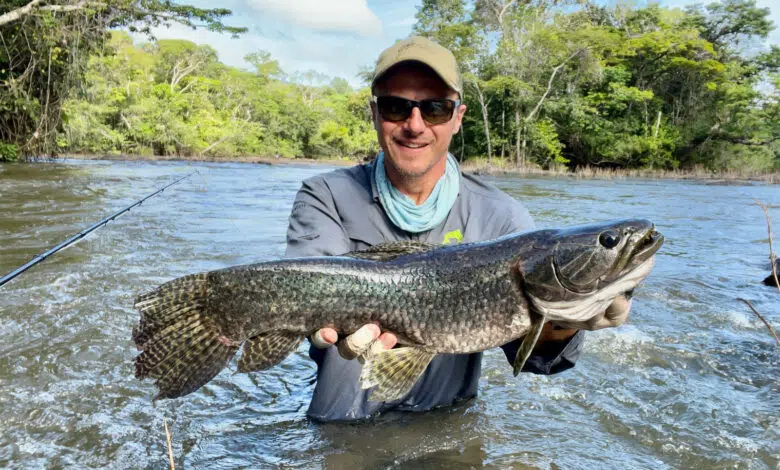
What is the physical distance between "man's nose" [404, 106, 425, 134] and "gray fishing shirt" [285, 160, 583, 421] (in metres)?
0.46

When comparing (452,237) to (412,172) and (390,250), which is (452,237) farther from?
(390,250)

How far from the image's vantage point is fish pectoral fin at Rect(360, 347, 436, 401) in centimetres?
238

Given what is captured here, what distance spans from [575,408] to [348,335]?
2030mm

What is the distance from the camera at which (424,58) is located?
286cm

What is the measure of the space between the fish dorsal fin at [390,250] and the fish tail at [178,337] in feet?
2.20

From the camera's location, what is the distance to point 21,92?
60.3 feet

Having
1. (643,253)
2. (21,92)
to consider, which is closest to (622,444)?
(643,253)

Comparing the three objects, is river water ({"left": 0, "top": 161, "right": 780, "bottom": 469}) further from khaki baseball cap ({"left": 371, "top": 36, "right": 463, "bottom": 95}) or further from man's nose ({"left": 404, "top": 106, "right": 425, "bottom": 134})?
khaki baseball cap ({"left": 371, "top": 36, "right": 463, "bottom": 95})

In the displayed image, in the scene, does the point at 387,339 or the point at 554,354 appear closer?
the point at 387,339

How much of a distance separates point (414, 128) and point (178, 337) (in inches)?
61.8

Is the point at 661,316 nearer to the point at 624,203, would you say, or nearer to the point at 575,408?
the point at 575,408

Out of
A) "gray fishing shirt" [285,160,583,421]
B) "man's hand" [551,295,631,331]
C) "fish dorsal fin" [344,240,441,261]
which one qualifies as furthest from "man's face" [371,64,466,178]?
"man's hand" [551,295,631,331]

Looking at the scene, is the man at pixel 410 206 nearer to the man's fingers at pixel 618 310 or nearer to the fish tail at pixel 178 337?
the man's fingers at pixel 618 310

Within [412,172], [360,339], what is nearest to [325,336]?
[360,339]
